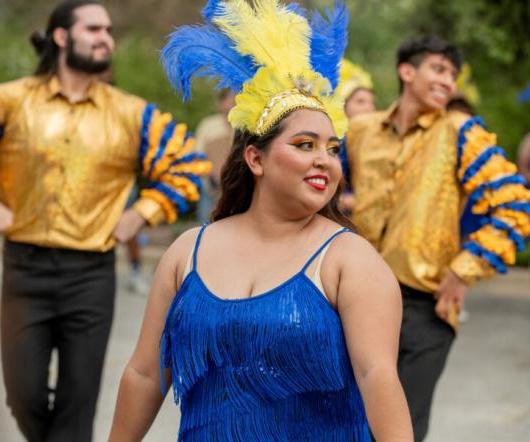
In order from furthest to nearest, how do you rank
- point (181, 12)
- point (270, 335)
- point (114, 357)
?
point (181, 12), point (114, 357), point (270, 335)

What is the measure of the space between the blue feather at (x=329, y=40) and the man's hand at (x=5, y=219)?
2.17m

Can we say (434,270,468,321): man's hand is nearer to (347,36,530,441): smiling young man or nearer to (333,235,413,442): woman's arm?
(347,36,530,441): smiling young man

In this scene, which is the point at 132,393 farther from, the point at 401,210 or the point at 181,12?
the point at 181,12

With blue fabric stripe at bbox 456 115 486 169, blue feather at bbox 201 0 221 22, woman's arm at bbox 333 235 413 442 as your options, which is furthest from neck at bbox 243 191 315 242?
blue fabric stripe at bbox 456 115 486 169

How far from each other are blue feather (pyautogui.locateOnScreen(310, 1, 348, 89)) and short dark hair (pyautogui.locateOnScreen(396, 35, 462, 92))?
5.95ft

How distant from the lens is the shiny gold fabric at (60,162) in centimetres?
541

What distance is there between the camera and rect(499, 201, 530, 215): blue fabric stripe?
199 inches

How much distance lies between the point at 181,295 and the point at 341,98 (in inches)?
29.1

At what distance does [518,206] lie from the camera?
505cm

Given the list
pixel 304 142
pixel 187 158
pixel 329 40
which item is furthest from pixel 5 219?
pixel 304 142

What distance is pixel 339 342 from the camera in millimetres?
3152

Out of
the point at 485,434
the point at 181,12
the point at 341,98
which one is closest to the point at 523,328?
the point at 485,434

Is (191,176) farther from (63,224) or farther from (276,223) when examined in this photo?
(276,223)

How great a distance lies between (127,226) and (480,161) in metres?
1.62
